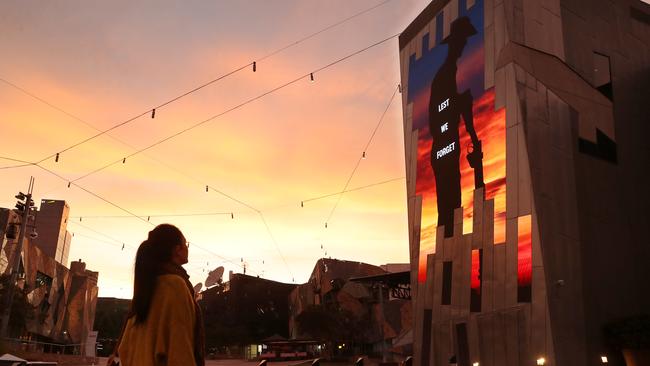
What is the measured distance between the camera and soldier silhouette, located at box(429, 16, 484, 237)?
72.3 ft

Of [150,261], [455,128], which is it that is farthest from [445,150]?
[150,261]

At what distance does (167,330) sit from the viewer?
264cm

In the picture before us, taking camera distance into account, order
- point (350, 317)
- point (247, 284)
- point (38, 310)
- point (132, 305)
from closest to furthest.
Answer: point (132, 305), point (38, 310), point (350, 317), point (247, 284)

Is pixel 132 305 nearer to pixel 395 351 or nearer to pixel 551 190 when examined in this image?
pixel 551 190

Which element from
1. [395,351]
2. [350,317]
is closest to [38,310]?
[350,317]

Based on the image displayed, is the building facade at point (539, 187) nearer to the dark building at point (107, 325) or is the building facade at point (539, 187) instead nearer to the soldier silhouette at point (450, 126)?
the soldier silhouette at point (450, 126)

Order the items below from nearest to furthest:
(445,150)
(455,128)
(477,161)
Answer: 1. (477,161)
2. (455,128)
3. (445,150)

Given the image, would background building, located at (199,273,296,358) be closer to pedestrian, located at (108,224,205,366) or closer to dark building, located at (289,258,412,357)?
dark building, located at (289,258,412,357)

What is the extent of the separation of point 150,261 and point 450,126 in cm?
2161

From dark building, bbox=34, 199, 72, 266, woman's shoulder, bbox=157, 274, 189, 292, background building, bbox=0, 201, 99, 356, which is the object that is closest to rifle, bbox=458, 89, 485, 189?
woman's shoulder, bbox=157, 274, 189, 292

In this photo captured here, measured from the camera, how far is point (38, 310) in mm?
56594

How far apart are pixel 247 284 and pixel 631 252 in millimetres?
80059

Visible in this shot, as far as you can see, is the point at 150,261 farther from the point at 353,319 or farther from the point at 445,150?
the point at 353,319

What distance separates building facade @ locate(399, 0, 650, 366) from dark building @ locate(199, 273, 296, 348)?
70773 millimetres
